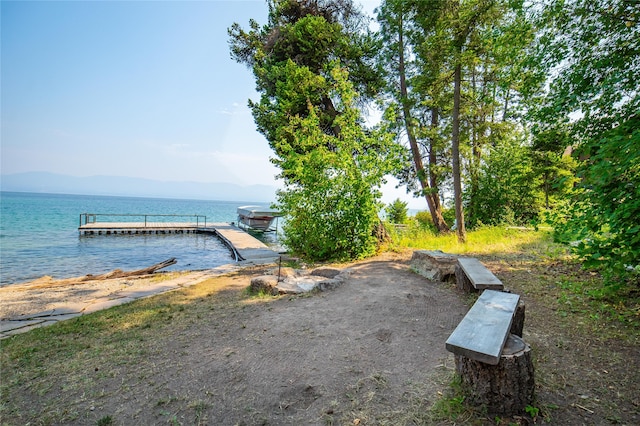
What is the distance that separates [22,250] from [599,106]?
2110cm

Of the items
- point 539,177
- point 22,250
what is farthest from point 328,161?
point 22,250

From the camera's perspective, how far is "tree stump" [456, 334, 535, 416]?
190cm

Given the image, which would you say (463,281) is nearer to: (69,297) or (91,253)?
(69,297)

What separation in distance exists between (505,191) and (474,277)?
11921 mm

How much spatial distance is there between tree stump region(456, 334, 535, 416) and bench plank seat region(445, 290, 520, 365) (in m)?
0.12

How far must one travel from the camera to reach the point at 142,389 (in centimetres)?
251

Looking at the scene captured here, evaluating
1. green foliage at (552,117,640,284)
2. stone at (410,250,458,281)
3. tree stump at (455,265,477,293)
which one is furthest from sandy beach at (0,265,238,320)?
green foliage at (552,117,640,284)

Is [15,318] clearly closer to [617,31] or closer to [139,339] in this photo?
[139,339]

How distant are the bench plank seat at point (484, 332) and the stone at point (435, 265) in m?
2.65

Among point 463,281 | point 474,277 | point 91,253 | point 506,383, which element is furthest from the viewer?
point 91,253

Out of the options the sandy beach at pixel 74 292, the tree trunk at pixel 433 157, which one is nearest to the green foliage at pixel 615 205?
the sandy beach at pixel 74 292

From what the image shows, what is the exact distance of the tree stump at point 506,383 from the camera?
190 cm

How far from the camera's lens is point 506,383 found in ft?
6.26

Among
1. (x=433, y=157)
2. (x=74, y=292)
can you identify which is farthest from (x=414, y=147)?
(x=74, y=292)
